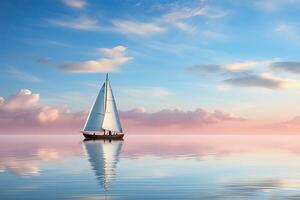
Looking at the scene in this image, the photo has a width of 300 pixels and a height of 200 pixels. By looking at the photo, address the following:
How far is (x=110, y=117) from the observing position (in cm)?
14750

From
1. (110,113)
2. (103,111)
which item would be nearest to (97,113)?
(103,111)

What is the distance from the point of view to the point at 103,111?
480 ft

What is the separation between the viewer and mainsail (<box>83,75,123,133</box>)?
14575 centimetres

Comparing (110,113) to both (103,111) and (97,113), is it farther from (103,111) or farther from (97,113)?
(97,113)

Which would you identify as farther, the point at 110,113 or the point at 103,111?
the point at 110,113

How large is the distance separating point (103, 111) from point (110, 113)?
240cm

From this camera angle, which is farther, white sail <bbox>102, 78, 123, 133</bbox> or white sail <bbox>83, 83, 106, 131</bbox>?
white sail <bbox>102, 78, 123, 133</bbox>

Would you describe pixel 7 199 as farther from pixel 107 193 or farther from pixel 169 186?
pixel 169 186

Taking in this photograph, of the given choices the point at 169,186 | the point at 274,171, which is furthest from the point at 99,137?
the point at 169,186

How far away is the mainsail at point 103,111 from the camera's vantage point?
145750 mm

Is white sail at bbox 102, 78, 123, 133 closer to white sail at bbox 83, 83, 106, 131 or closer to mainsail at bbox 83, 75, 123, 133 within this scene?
mainsail at bbox 83, 75, 123, 133

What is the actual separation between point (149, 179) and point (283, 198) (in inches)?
600

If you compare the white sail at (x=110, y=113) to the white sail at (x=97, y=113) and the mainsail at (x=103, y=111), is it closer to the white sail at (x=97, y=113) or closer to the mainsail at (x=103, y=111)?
the mainsail at (x=103, y=111)

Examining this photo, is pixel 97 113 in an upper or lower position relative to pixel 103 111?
lower
